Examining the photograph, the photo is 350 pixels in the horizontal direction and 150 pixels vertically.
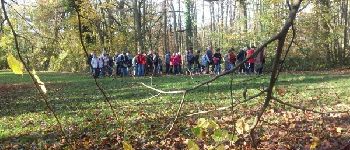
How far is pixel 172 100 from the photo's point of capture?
1363cm

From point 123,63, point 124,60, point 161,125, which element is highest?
point 124,60

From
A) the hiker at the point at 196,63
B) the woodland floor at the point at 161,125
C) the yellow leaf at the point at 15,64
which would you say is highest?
the yellow leaf at the point at 15,64

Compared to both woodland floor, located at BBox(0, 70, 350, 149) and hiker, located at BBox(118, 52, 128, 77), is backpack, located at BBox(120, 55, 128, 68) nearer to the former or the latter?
hiker, located at BBox(118, 52, 128, 77)

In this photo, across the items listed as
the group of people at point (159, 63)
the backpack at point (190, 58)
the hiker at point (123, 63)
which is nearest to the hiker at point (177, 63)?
the group of people at point (159, 63)

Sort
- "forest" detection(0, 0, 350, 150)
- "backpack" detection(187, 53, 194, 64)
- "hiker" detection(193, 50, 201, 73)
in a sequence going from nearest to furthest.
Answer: "forest" detection(0, 0, 350, 150), "backpack" detection(187, 53, 194, 64), "hiker" detection(193, 50, 201, 73)

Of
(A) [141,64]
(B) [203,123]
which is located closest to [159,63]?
(A) [141,64]

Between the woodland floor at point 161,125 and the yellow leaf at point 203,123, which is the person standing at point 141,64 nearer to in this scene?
the woodland floor at point 161,125

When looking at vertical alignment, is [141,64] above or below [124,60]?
below

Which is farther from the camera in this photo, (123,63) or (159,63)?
(159,63)

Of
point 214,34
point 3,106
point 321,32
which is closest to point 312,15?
point 321,32

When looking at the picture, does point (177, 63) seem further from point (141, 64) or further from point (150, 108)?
point (150, 108)

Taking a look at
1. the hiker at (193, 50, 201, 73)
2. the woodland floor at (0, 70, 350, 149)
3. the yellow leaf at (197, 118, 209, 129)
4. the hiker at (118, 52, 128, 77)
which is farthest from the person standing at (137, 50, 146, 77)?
the yellow leaf at (197, 118, 209, 129)

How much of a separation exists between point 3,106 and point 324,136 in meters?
10.4

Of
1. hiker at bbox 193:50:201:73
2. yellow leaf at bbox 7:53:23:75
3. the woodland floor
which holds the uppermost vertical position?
yellow leaf at bbox 7:53:23:75
